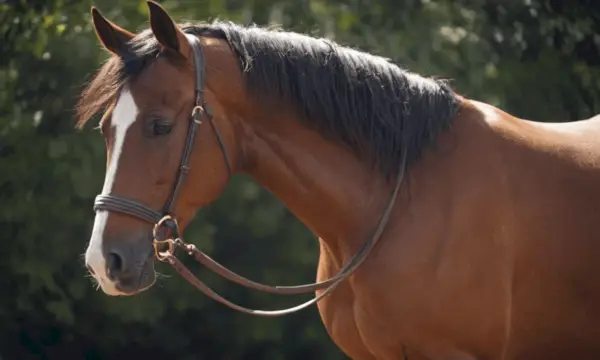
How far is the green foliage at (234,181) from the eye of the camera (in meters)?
5.15

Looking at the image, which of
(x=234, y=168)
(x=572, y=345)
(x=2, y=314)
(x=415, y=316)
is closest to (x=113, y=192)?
(x=234, y=168)

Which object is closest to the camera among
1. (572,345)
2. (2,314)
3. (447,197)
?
(447,197)

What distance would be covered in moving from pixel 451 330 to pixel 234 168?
90cm

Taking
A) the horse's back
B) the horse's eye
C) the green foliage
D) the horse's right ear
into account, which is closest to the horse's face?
the horse's eye

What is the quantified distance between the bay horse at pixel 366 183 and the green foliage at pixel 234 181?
1808mm

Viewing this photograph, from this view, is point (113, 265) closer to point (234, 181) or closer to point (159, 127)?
point (159, 127)

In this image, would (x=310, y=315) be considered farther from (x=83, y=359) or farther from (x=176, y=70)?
(x=176, y=70)

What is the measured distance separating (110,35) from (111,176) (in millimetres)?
503

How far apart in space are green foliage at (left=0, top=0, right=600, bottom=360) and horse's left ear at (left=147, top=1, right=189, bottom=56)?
2064mm

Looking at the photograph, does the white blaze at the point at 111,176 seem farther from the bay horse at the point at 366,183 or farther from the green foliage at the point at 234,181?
the green foliage at the point at 234,181

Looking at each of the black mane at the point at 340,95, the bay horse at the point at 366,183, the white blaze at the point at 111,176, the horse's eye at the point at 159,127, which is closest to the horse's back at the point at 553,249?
the bay horse at the point at 366,183

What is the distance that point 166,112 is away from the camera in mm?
3014

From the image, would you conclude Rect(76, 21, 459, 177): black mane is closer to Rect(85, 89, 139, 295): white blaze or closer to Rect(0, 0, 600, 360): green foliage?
Rect(85, 89, 139, 295): white blaze

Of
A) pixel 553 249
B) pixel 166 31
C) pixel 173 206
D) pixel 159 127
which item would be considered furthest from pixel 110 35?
pixel 553 249
